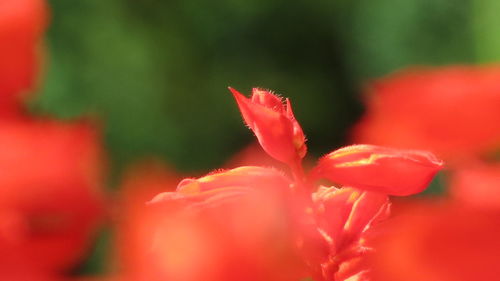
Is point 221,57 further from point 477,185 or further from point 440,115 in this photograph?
point 477,185

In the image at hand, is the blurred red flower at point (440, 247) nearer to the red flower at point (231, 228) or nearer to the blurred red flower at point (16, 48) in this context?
the red flower at point (231, 228)

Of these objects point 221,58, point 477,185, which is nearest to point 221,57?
point 221,58

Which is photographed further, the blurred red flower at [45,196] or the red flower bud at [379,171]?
the blurred red flower at [45,196]

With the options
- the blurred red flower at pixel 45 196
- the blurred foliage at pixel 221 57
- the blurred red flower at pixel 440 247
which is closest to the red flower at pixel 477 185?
the blurred red flower at pixel 440 247

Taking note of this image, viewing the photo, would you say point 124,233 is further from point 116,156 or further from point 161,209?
point 116,156

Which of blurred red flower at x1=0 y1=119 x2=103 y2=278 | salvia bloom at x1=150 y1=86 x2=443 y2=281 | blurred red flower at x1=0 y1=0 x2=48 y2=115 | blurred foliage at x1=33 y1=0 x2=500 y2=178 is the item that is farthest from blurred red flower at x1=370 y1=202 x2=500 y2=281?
blurred foliage at x1=33 y1=0 x2=500 y2=178

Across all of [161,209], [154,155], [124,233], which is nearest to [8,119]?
[124,233]

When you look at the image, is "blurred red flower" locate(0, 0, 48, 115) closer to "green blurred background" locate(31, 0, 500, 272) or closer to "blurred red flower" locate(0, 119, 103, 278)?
"blurred red flower" locate(0, 119, 103, 278)
